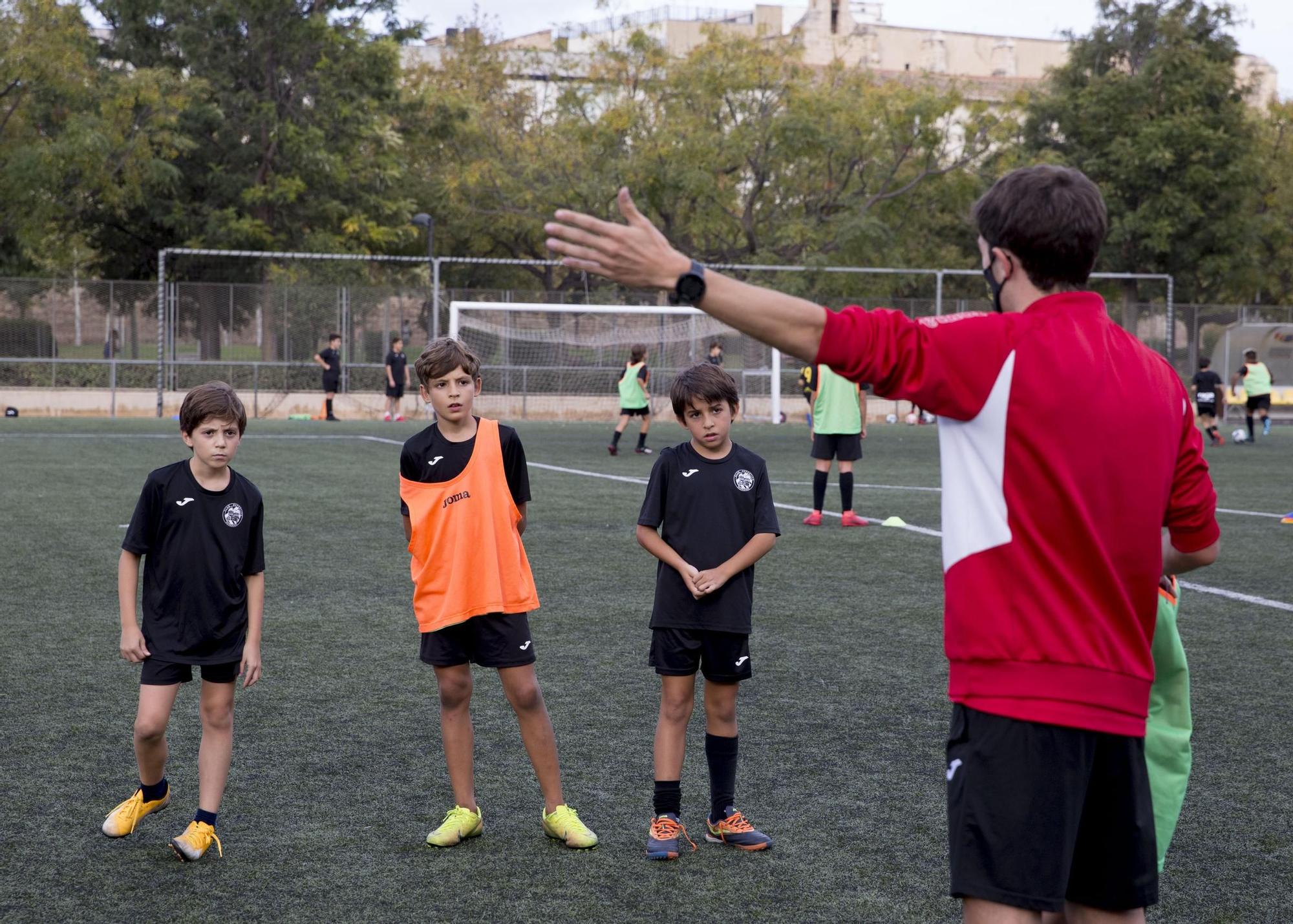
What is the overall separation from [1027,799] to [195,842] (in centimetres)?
269

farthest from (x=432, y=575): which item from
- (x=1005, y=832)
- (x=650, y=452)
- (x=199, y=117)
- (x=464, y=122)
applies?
(x=464, y=122)

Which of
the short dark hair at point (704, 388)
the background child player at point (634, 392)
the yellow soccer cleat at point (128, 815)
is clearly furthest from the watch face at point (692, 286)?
the background child player at point (634, 392)

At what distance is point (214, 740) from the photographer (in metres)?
4.33

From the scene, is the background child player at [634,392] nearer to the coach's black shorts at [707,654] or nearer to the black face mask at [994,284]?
the coach's black shorts at [707,654]

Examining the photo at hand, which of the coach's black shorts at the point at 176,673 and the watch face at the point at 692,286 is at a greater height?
the watch face at the point at 692,286

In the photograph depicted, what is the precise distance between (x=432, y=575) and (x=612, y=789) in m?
1.12

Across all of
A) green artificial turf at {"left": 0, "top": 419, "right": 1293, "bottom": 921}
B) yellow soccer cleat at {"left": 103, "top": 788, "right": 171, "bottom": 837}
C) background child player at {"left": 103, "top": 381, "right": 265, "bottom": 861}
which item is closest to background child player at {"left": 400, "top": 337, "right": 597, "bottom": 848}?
green artificial turf at {"left": 0, "top": 419, "right": 1293, "bottom": 921}

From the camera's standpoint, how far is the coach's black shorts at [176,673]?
4266 millimetres

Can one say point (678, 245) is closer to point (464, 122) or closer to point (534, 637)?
point (464, 122)

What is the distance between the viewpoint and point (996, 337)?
2461 mm

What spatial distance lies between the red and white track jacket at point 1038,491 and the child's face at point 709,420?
1980mm

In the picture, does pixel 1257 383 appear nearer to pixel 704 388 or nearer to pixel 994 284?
pixel 704 388

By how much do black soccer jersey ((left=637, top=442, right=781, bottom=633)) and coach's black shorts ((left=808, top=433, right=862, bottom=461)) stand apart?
8.15 m

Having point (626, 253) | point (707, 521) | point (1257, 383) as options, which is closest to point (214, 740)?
point (707, 521)
